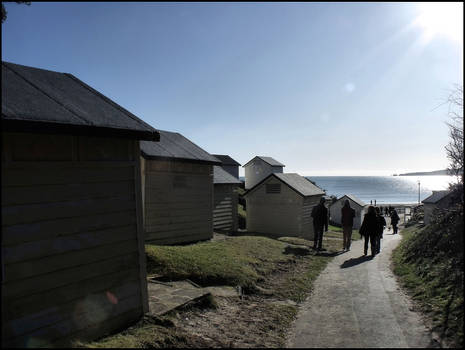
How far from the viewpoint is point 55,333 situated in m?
4.65

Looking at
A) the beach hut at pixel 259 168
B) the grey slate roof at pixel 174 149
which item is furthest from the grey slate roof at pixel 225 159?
the grey slate roof at pixel 174 149

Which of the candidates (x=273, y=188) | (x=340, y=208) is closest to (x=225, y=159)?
(x=340, y=208)

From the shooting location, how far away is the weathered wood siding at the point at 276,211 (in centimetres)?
2234

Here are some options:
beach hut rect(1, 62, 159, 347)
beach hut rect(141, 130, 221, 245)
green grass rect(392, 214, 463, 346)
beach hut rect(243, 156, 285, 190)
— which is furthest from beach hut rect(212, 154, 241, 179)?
beach hut rect(1, 62, 159, 347)

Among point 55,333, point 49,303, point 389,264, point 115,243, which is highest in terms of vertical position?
point 115,243

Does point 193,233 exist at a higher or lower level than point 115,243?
lower

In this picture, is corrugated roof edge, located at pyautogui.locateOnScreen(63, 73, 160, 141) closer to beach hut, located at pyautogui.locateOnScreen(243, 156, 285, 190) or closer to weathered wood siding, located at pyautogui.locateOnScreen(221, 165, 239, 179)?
weathered wood siding, located at pyautogui.locateOnScreen(221, 165, 239, 179)

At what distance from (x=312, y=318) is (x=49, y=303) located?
4.48m

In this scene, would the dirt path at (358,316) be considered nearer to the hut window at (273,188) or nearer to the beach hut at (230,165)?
the hut window at (273,188)

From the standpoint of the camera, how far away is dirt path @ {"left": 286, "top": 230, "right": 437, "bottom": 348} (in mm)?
5324

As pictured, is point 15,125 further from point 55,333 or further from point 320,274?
point 320,274

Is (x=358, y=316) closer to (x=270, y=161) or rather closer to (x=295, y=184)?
(x=295, y=184)

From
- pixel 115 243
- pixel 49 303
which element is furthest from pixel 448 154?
pixel 49 303

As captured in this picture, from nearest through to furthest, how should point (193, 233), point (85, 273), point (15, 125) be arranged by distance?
Result: point (15, 125), point (85, 273), point (193, 233)
